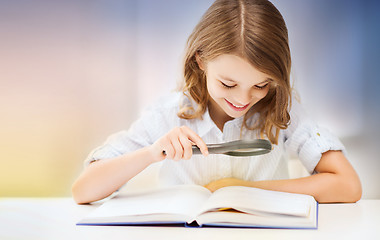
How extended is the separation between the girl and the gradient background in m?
0.16

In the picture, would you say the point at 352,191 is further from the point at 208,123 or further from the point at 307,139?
the point at 208,123

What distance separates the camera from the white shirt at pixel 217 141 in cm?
98

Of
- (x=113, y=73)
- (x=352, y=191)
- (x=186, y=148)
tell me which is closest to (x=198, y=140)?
(x=186, y=148)

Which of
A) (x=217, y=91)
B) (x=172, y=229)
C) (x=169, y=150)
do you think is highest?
(x=217, y=91)

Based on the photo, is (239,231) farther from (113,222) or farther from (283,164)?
(283,164)

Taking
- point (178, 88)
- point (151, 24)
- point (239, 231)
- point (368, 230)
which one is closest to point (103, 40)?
point (151, 24)

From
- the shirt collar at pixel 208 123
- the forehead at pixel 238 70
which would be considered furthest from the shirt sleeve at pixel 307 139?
the forehead at pixel 238 70

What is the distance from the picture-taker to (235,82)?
85 cm

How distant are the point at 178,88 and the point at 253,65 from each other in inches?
12.3

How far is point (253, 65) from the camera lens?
0.83m

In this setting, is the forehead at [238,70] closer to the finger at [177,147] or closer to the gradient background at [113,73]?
the finger at [177,147]

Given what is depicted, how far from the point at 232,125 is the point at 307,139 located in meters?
0.18

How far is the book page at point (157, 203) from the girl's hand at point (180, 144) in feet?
0.25

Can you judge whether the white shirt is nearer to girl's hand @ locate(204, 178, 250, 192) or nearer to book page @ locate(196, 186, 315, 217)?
girl's hand @ locate(204, 178, 250, 192)
